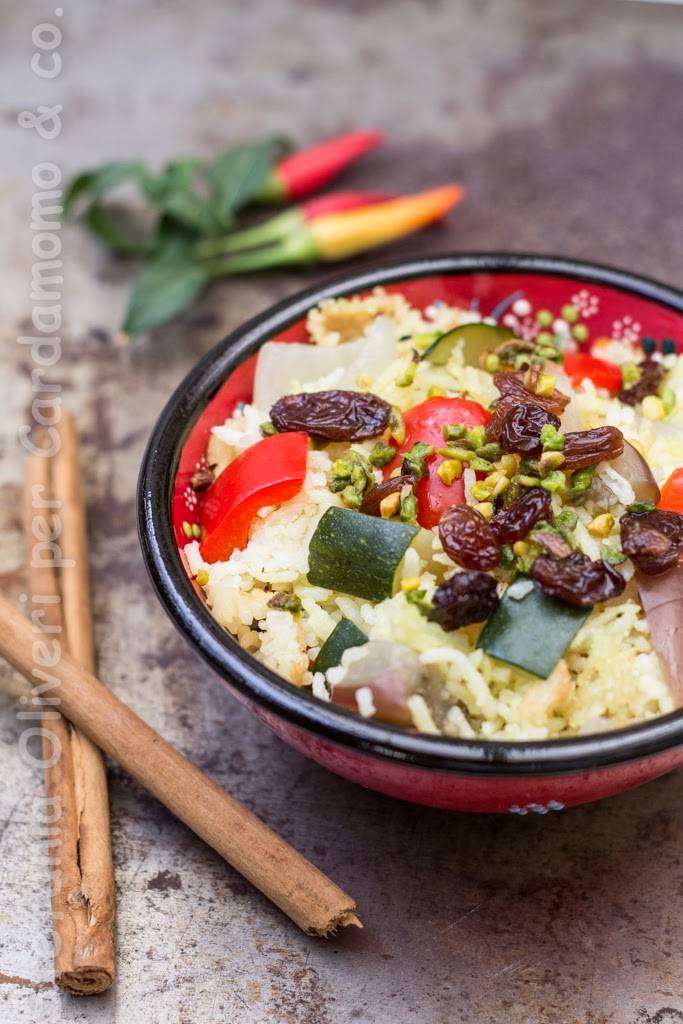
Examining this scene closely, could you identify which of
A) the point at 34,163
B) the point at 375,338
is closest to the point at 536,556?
the point at 375,338

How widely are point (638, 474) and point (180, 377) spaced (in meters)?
2.46

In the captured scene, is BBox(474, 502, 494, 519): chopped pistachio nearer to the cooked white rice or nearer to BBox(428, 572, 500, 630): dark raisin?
the cooked white rice

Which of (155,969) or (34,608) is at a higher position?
(34,608)

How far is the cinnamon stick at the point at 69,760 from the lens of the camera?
118 inches

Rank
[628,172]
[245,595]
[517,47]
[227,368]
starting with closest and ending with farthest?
[245,595]
[227,368]
[628,172]
[517,47]

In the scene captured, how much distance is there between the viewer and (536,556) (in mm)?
2945

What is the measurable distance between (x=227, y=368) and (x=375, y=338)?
0.56m

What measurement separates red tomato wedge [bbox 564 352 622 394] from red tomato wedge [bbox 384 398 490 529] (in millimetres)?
516

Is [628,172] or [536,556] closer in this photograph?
[536,556]

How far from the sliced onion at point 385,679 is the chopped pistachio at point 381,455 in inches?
28.9

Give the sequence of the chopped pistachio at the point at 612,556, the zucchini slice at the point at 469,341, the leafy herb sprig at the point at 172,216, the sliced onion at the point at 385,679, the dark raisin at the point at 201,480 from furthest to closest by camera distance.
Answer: the leafy herb sprig at the point at 172,216 → the zucchini slice at the point at 469,341 → the dark raisin at the point at 201,480 → the chopped pistachio at the point at 612,556 → the sliced onion at the point at 385,679

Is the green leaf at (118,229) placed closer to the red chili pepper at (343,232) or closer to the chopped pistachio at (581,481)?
the red chili pepper at (343,232)

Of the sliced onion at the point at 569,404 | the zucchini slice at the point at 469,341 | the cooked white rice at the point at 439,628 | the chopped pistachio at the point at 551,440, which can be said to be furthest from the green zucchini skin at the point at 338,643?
the zucchini slice at the point at 469,341

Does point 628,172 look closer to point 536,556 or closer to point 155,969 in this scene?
point 536,556
